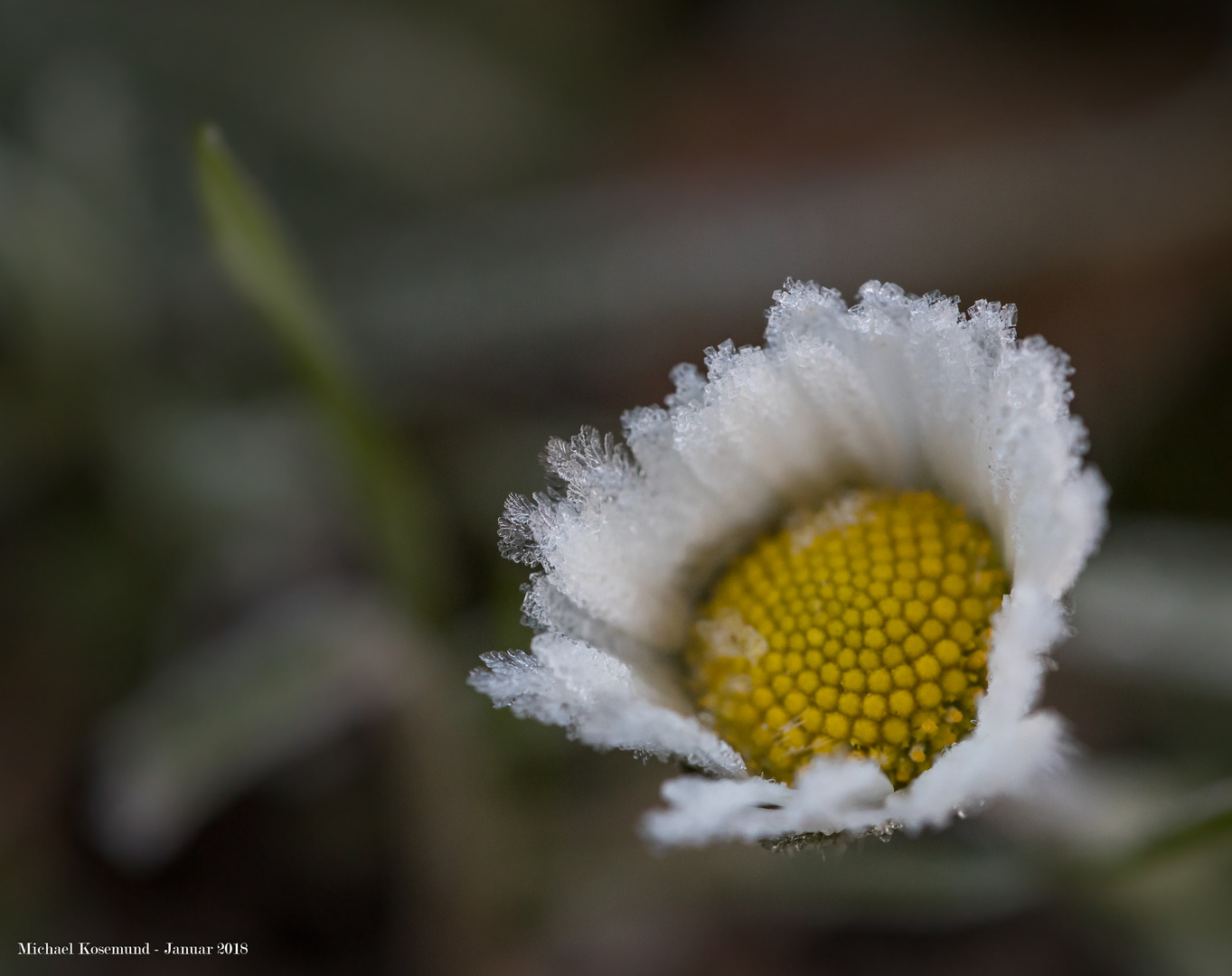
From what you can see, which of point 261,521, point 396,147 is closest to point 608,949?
point 261,521

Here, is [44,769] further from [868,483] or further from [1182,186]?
[1182,186]

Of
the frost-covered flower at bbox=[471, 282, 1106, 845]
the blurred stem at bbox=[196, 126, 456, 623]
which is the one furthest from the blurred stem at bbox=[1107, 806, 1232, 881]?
the blurred stem at bbox=[196, 126, 456, 623]

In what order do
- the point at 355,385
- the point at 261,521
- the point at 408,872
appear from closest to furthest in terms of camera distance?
the point at 355,385
the point at 408,872
the point at 261,521

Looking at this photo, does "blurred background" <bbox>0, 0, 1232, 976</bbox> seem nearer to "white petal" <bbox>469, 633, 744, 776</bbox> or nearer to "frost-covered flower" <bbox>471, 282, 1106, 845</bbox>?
"frost-covered flower" <bbox>471, 282, 1106, 845</bbox>

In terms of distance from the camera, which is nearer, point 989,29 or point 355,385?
point 355,385

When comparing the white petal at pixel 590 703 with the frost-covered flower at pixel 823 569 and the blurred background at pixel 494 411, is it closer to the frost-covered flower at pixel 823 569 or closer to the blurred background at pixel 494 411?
the frost-covered flower at pixel 823 569

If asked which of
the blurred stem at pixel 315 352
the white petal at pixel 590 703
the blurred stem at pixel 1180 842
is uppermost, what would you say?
the blurred stem at pixel 315 352

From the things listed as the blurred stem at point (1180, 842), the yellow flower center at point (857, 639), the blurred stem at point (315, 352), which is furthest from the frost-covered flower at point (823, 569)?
the blurred stem at point (315, 352)
